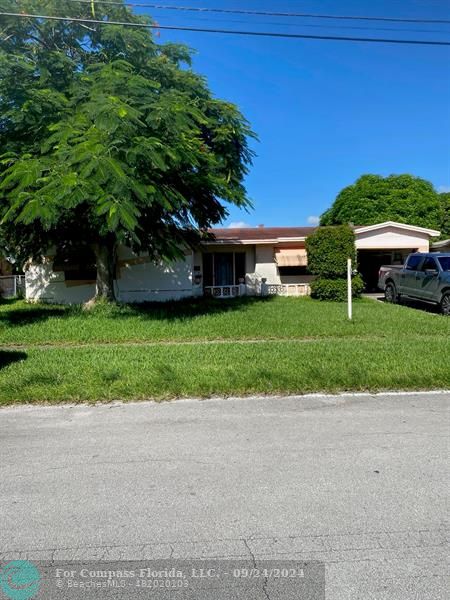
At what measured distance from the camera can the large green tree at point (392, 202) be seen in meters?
38.8

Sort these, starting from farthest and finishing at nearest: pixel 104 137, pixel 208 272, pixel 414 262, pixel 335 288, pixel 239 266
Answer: pixel 239 266 < pixel 208 272 < pixel 335 288 < pixel 414 262 < pixel 104 137

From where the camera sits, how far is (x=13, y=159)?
11094 mm

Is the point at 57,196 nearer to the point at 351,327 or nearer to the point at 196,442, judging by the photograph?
the point at 196,442

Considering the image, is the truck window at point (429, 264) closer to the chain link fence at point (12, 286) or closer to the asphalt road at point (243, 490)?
the asphalt road at point (243, 490)

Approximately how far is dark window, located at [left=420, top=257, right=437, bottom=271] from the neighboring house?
5665 millimetres

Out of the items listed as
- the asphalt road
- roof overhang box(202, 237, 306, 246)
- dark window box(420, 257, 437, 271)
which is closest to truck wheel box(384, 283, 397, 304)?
dark window box(420, 257, 437, 271)

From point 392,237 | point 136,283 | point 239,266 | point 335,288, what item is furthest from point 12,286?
point 392,237

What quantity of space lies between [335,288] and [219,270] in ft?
19.6

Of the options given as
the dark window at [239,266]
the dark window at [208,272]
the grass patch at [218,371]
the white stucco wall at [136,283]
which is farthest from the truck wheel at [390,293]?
Result: the grass patch at [218,371]

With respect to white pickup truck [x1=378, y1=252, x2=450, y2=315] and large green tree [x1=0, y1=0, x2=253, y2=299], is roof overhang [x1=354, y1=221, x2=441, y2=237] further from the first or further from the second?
large green tree [x1=0, y1=0, x2=253, y2=299]

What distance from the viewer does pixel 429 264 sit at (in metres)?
15.2

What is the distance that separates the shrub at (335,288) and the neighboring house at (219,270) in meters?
2.57

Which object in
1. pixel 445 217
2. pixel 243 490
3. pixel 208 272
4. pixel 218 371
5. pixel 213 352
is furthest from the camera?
pixel 445 217

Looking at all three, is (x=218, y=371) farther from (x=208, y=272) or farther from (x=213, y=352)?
(x=208, y=272)
